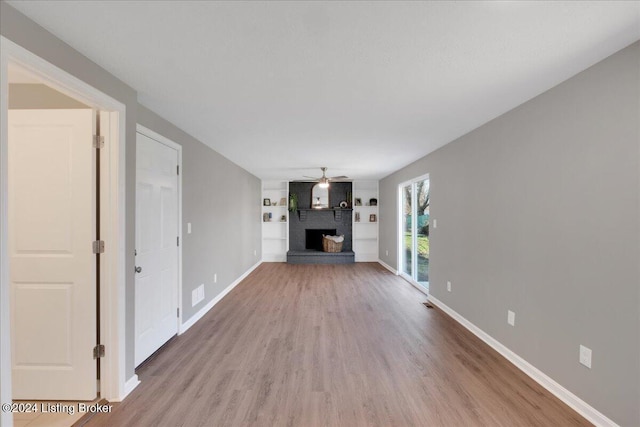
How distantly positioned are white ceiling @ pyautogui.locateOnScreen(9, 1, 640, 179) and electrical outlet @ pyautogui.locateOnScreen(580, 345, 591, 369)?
1912 mm

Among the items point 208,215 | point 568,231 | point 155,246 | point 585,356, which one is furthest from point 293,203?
point 585,356

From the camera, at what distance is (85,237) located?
1.97 meters

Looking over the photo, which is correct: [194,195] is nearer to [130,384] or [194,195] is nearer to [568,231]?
[130,384]

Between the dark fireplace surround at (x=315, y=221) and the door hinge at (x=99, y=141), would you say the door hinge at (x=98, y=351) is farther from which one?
the dark fireplace surround at (x=315, y=221)

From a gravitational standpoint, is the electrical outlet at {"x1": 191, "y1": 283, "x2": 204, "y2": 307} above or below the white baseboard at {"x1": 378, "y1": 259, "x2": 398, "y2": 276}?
above

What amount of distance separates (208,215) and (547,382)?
13.2 ft

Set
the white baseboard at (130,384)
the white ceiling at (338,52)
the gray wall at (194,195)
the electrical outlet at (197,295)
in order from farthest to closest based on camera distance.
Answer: the electrical outlet at (197,295)
the white baseboard at (130,384)
the gray wall at (194,195)
the white ceiling at (338,52)

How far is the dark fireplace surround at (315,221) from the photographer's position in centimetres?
816

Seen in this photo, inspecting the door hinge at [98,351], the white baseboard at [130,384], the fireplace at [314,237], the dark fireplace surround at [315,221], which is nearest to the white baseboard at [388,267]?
the dark fireplace surround at [315,221]

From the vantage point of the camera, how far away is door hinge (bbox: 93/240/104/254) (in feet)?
6.54

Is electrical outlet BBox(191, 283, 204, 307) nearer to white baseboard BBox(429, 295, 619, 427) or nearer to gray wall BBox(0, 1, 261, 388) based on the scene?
gray wall BBox(0, 1, 261, 388)

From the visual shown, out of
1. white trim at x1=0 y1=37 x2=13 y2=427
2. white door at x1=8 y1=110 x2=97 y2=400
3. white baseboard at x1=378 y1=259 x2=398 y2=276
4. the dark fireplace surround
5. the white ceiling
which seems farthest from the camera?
the dark fireplace surround

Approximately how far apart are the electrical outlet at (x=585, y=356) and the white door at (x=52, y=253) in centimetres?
344

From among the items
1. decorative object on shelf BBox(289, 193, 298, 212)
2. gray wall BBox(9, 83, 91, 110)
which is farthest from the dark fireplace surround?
gray wall BBox(9, 83, 91, 110)
